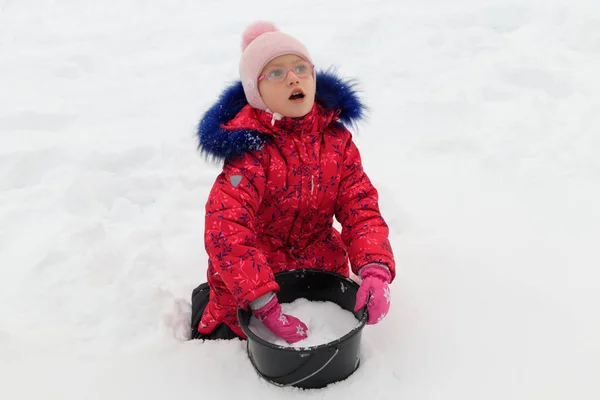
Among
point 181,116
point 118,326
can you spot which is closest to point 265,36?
point 118,326

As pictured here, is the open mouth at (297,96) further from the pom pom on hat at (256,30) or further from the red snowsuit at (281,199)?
the pom pom on hat at (256,30)

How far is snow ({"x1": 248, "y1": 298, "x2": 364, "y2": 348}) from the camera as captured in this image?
1.64 meters

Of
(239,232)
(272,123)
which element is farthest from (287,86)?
(239,232)

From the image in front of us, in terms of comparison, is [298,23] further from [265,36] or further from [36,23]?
[265,36]

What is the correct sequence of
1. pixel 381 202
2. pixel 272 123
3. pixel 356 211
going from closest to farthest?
1. pixel 272 123
2. pixel 356 211
3. pixel 381 202

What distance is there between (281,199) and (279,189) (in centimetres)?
4

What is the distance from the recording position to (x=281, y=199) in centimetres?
173

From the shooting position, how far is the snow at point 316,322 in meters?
1.64

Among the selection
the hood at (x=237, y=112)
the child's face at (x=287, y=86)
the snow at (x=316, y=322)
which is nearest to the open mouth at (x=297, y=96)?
the child's face at (x=287, y=86)

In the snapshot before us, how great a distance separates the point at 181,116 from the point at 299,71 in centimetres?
206

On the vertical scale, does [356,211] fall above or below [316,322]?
above

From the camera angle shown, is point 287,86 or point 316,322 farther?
point 316,322

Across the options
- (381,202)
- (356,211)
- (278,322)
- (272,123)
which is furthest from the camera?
(381,202)

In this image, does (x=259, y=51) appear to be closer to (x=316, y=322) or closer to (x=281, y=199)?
(x=281, y=199)
